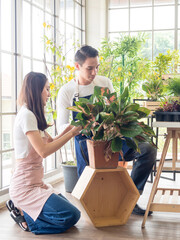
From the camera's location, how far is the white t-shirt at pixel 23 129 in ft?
8.65

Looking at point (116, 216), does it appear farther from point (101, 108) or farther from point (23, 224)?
point (101, 108)

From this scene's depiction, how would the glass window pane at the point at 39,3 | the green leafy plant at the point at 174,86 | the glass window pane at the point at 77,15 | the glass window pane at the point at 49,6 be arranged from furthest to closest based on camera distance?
the glass window pane at the point at 77,15, the glass window pane at the point at 49,6, the glass window pane at the point at 39,3, the green leafy plant at the point at 174,86

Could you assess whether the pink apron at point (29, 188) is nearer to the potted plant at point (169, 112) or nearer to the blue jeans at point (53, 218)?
the blue jeans at point (53, 218)

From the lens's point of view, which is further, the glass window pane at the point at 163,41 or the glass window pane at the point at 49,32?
the glass window pane at the point at 163,41

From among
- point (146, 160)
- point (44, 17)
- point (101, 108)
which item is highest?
Result: point (44, 17)

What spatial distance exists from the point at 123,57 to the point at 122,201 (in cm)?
311

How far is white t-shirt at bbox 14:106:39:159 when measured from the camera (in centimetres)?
264

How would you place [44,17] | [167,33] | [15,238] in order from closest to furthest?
[15,238], [44,17], [167,33]

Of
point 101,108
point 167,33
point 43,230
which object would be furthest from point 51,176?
point 167,33

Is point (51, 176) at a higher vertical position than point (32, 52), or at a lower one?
lower

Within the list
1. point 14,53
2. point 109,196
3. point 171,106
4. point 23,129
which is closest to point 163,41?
point 14,53

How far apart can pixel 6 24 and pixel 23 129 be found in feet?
4.45

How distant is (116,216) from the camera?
2.92 meters

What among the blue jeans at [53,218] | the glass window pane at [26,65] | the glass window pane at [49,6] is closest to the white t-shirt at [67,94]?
the blue jeans at [53,218]
